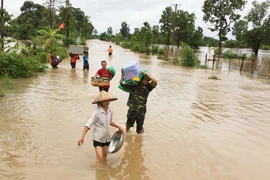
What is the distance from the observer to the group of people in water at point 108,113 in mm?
4117

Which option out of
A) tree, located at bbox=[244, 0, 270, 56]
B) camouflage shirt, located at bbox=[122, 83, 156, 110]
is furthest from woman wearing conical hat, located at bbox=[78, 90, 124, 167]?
tree, located at bbox=[244, 0, 270, 56]

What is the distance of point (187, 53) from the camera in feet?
79.3

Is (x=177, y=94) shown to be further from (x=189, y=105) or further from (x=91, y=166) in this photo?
(x=91, y=166)

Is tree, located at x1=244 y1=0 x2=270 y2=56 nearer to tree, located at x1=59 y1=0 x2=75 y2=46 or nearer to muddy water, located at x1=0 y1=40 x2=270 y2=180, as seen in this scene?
tree, located at x1=59 y1=0 x2=75 y2=46

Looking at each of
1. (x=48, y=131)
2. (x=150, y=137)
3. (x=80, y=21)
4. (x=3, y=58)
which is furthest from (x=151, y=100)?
(x=80, y=21)

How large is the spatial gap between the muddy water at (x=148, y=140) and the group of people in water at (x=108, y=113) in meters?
0.37

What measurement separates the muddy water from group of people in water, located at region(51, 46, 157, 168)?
0.37m

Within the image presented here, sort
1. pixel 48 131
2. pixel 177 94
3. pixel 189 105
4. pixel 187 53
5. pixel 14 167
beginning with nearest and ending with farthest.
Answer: pixel 14 167 < pixel 48 131 < pixel 189 105 < pixel 177 94 < pixel 187 53

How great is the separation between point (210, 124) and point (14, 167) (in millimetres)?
4948

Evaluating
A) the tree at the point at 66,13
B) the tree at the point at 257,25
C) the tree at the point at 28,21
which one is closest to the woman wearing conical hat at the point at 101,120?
the tree at the point at 66,13

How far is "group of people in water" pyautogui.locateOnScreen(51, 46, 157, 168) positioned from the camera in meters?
4.12

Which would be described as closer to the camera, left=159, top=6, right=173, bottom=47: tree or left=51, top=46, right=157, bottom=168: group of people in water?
left=51, top=46, right=157, bottom=168: group of people in water

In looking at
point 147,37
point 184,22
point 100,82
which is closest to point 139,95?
point 100,82

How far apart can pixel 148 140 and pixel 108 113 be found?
1981 millimetres
